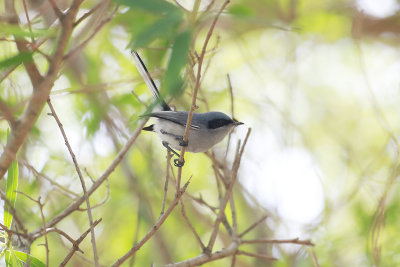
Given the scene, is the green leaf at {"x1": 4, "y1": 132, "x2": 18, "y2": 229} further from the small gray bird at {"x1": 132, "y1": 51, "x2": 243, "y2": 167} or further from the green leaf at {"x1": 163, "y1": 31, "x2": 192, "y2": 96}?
the small gray bird at {"x1": 132, "y1": 51, "x2": 243, "y2": 167}

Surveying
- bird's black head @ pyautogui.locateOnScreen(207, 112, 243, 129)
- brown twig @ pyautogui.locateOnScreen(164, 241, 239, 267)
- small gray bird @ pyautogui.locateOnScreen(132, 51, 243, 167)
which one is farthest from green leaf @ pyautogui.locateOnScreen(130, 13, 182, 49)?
bird's black head @ pyautogui.locateOnScreen(207, 112, 243, 129)

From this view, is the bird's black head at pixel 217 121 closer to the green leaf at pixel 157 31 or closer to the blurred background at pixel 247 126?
the blurred background at pixel 247 126

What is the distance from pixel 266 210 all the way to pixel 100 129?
167cm

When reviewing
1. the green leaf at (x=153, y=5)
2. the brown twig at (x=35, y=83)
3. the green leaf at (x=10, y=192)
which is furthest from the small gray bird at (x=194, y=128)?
the green leaf at (x=153, y=5)

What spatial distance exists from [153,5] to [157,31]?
0.14 m

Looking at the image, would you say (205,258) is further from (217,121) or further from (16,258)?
(217,121)

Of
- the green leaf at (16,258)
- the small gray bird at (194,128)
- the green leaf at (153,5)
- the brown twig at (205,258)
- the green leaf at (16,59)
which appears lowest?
the green leaf at (16,258)

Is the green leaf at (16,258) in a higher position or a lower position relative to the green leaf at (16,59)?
lower

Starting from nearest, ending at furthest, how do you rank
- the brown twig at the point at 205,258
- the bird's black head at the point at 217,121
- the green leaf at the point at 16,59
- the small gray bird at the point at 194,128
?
the green leaf at the point at 16,59 < the brown twig at the point at 205,258 < the small gray bird at the point at 194,128 < the bird's black head at the point at 217,121

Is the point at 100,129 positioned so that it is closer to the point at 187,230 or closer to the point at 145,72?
the point at 145,72

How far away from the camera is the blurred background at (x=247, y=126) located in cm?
320

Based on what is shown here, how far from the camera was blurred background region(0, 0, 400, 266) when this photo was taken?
10.5ft

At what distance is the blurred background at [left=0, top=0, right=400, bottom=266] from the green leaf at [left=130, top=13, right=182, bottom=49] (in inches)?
13.4

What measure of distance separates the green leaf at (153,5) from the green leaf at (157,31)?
4 centimetres
